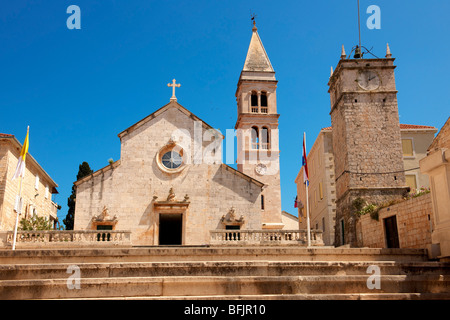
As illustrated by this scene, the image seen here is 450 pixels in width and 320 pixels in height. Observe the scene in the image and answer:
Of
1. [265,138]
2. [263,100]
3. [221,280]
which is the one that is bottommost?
[221,280]

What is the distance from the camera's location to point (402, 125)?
37875 millimetres

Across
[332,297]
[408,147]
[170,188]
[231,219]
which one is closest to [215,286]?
[332,297]

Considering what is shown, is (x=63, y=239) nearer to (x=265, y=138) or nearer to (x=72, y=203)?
(x=265, y=138)

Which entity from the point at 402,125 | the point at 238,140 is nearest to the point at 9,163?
the point at 238,140

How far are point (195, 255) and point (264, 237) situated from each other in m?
11.4

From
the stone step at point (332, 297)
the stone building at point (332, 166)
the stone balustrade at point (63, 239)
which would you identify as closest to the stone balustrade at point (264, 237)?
the stone balustrade at point (63, 239)

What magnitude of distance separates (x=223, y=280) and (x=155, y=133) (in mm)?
19483

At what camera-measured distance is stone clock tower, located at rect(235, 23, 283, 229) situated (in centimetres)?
3269

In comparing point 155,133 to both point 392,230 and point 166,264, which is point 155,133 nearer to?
point 392,230

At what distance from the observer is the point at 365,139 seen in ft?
87.7

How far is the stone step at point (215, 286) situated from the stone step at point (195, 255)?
1.87 metres

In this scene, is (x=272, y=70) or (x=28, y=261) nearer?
(x=28, y=261)

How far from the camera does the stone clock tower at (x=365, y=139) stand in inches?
1018

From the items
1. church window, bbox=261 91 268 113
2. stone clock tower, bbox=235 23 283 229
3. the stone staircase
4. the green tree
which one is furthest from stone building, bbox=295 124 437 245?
the stone staircase
